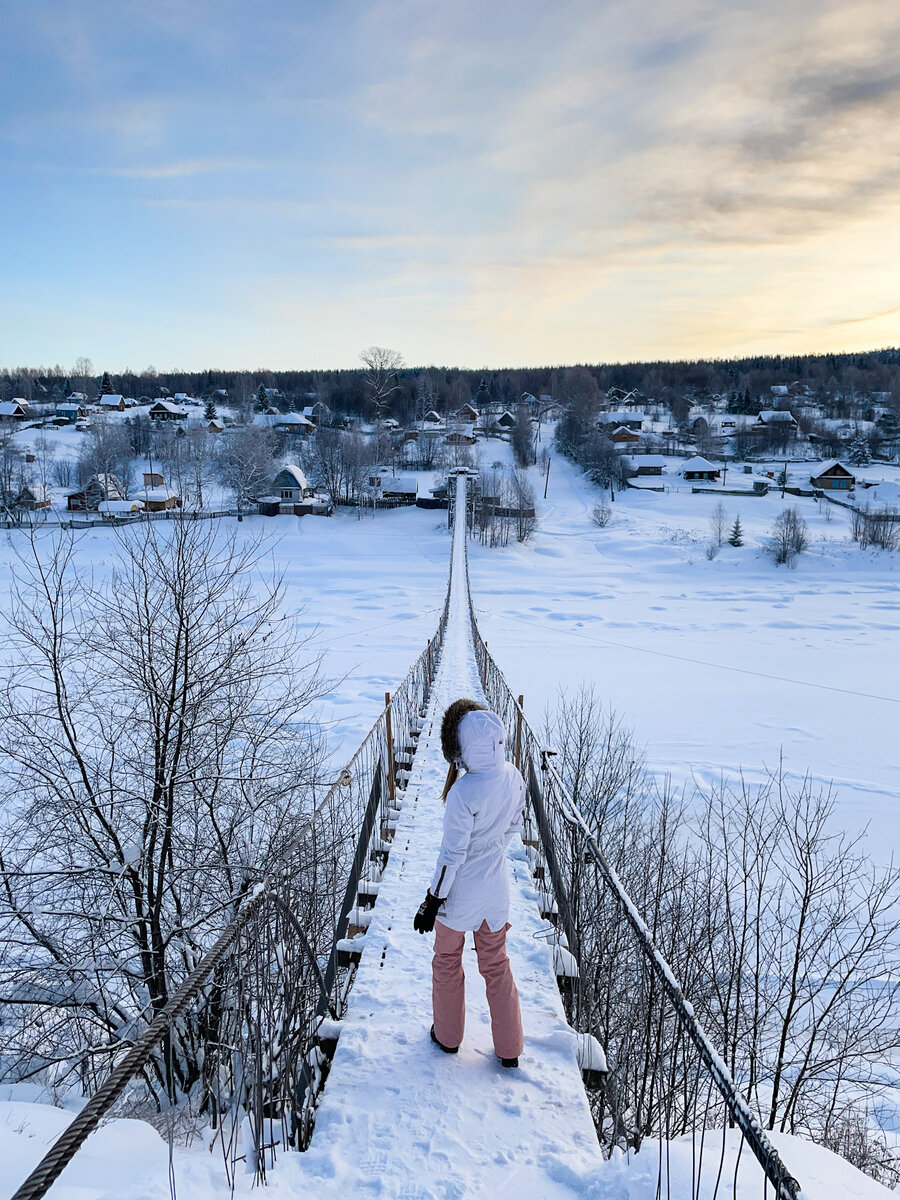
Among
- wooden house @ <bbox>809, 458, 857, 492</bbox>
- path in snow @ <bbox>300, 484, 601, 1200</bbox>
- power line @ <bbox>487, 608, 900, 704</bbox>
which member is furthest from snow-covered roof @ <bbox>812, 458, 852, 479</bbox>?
path in snow @ <bbox>300, 484, 601, 1200</bbox>

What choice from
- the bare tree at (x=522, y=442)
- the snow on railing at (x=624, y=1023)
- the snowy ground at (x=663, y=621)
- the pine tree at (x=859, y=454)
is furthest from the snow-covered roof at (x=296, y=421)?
the snow on railing at (x=624, y=1023)

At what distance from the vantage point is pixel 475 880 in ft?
10.1

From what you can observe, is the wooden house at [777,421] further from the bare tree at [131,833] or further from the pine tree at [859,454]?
the bare tree at [131,833]

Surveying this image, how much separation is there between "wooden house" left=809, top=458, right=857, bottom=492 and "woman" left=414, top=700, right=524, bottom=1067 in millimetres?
75384

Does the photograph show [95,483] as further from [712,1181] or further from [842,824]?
[712,1181]

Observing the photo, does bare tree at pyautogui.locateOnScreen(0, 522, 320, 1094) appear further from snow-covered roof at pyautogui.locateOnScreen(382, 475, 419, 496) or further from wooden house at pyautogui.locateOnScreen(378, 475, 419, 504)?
snow-covered roof at pyautogui.locateOnScreen(382, 475, 419, 496)

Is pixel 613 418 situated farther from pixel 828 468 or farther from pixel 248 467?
pixel 248 467

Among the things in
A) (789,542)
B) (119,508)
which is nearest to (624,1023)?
(789,542)

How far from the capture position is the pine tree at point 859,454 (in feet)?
251

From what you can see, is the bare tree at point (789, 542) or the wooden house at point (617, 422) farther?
the wooden house at point (617, 422)

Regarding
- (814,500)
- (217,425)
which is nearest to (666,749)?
(814,500)

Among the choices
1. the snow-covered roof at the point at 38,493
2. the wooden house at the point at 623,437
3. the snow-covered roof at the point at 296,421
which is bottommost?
the snow-covered roof at the point at 38,493

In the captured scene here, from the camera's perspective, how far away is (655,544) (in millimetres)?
53562

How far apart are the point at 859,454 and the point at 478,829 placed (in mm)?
87726
